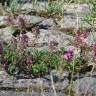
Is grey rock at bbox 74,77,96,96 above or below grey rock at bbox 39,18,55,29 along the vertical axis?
below

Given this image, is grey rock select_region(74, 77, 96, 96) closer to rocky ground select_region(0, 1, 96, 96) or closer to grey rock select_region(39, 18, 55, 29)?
rocky ground select_region(0, 1, 96, 96)

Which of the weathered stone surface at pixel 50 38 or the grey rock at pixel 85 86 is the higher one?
the weathered stone surface at pixel 50 38

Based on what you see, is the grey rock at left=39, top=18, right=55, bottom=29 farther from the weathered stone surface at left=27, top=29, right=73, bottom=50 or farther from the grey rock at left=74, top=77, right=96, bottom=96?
the grey rock at left=74, top=77, right=96, bottom=96

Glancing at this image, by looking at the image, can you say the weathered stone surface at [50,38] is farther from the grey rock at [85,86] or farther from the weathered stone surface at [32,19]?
the grey rock at [85,86]

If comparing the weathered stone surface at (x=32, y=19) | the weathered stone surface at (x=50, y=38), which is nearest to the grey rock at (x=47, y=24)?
the weathered stone surface at (x=32, y=19)

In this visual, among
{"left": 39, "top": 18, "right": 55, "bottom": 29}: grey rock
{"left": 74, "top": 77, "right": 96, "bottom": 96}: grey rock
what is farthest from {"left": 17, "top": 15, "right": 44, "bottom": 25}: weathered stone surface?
{"left": 74, "top": 77, "right": 96, "bottom": 96}: grey rock

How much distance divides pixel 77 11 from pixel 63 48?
64.8 inches

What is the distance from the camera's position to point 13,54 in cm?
489

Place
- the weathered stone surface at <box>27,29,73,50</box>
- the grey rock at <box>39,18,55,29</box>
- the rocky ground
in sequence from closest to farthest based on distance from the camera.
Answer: the rocky ground → the weathered stone surface at <box>27,29,73,50</box> → the grey rock at <box>39,18,55,29</box>

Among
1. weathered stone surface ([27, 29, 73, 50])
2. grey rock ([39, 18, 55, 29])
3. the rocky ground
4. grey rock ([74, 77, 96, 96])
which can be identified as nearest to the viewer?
grey rock ([74, 77, 96, 96])

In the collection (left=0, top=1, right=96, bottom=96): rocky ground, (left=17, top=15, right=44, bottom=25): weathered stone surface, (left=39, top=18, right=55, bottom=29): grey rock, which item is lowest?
(left=0, top=1, right=96, bottom=96): rocky ground

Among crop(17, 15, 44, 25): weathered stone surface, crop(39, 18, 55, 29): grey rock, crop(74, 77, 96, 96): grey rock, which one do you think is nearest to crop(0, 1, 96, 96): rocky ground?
crop(74, 77, 96, 96): grey rock

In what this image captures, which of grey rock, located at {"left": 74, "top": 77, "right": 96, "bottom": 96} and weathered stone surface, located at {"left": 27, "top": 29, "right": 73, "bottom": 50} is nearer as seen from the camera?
grey rock, located at {"left": 74, "top": 77, "right": 96, "bottom": 96}

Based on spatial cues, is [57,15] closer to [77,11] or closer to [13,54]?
[77,11]
